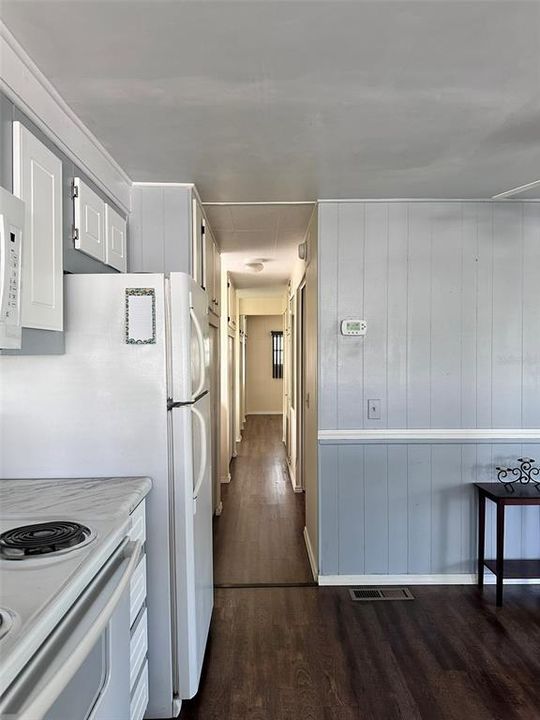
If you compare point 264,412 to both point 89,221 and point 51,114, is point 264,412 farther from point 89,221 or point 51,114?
point 51,114

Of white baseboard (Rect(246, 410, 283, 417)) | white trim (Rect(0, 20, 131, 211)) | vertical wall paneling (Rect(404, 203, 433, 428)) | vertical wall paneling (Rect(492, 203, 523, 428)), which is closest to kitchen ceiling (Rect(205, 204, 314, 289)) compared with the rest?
vertical wall paneling (Rect(404, 203, 433, 428))

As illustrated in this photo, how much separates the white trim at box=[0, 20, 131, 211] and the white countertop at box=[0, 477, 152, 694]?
1313 mm

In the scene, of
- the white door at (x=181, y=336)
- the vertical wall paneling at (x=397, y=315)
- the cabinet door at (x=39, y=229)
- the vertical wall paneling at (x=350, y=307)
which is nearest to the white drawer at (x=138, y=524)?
the white door at (x=181, y=336)

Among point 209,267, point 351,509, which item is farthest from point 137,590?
point 209,267

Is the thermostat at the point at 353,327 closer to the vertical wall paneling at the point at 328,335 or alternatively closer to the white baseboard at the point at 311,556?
the vertical wall paneling at the point at 328,335

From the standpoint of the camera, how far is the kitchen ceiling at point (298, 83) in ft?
4.42

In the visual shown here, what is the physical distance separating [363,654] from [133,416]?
1631mm

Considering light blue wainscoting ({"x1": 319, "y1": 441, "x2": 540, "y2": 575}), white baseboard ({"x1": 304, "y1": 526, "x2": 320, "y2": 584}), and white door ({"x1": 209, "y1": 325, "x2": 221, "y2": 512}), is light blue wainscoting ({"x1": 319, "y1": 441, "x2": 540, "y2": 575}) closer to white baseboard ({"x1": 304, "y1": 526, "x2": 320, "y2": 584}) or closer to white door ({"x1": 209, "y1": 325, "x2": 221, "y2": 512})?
white baseboard ({"x1": 304, "y1": 526, "x2": 320, "y2": 584})

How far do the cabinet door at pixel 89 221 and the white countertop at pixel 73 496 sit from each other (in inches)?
37.4

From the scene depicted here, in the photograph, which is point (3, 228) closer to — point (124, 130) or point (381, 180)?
point (124, 130)

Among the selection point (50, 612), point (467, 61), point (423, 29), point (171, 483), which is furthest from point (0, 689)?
point (467, 61)

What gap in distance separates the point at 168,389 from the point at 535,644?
2.24m

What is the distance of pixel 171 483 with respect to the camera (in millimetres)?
1904

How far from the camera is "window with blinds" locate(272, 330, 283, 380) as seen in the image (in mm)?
11156
